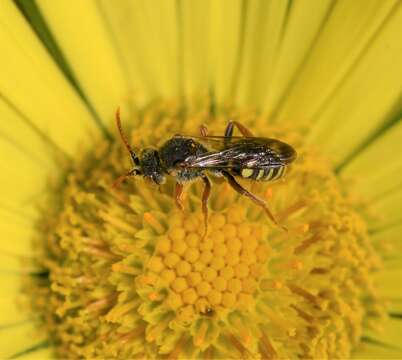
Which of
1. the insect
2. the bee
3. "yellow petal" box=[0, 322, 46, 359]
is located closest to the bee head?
the insect

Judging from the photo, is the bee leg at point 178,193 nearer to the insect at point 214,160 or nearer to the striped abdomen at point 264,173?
the insect at point 214,160

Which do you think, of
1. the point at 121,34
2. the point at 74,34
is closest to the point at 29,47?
the point at 74,34

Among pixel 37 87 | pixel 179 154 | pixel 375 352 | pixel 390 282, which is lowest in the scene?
pixel 375 352

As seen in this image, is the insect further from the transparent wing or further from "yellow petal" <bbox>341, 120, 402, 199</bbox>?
"yellow petal" <bbox>341, 120, 402, 199</bbox>

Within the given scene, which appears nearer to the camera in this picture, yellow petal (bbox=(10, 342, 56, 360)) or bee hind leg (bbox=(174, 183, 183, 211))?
bee hind leg (bbox=(174, 183, 183, 211))

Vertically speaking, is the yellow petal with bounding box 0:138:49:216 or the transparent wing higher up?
the yellow petal with bounding box 0:138:49:216

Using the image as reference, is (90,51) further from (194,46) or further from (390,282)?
(390,282)

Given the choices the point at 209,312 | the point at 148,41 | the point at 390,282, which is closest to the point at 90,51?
the point at 148,41

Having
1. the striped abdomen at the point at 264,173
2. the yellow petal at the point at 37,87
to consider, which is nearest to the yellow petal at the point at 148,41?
the yellow petal at the point at 37,87
